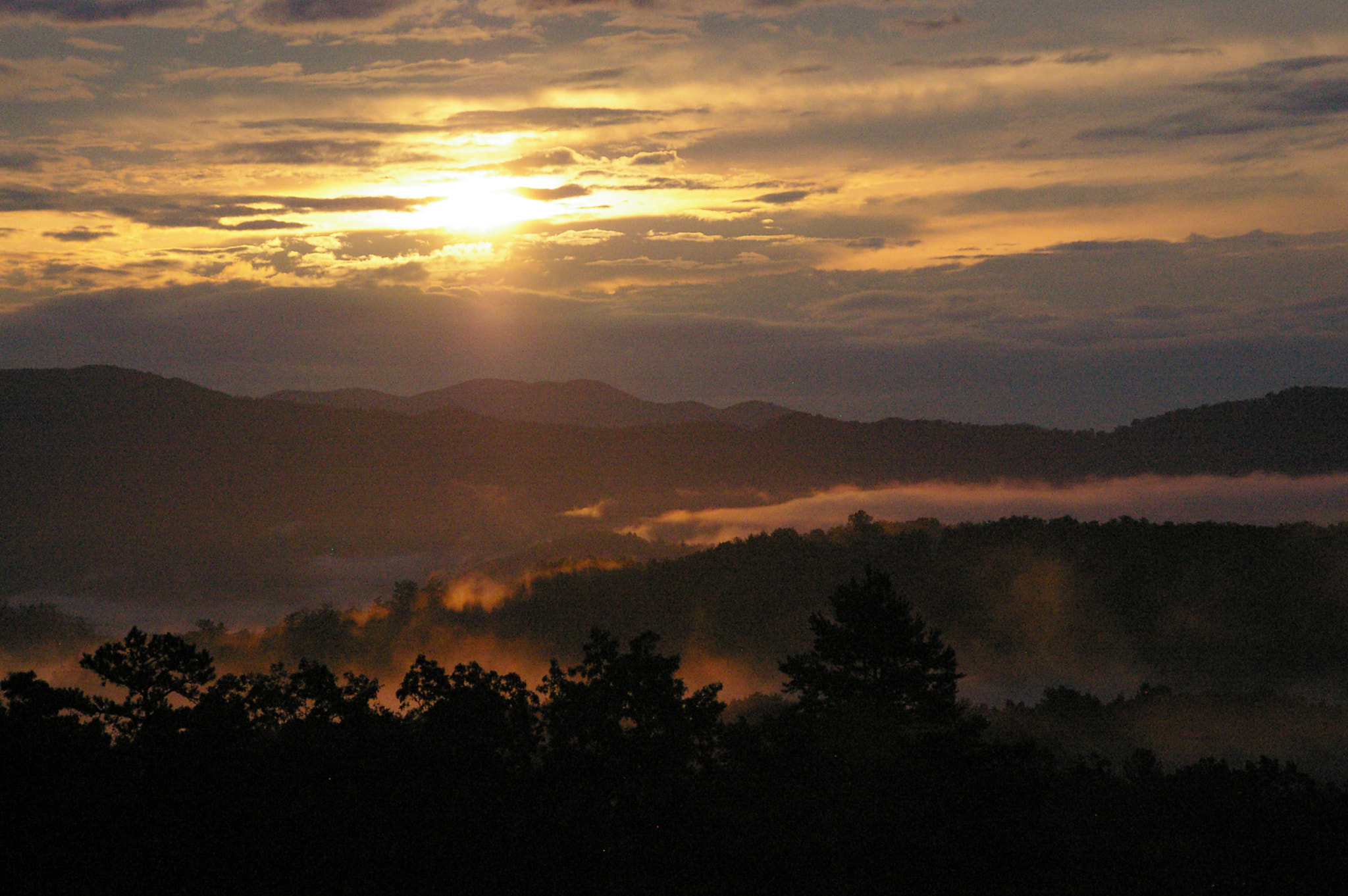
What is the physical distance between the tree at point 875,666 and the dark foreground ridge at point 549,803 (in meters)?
8.27

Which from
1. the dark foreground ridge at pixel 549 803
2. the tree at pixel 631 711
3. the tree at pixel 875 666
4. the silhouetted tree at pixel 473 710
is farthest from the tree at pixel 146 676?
the tree at pixel 875 666

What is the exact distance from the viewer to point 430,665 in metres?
39.0

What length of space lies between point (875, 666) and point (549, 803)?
25679 millimetres

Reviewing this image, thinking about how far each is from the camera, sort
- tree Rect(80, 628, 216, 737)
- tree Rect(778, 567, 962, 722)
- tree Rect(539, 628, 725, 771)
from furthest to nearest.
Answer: tree Rect(778, 567, 962, 722) < tree Rect(539, 628, 725, 771) < tree Rect(80, 628, 216, 737)

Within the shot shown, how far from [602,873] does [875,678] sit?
2813cm

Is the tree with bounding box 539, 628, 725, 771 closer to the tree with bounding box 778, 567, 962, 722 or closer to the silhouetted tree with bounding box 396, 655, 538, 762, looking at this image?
the silhouetted tree with bounding box 396, 655, 538, 762

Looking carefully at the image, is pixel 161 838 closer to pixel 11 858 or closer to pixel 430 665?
pixel 11 858

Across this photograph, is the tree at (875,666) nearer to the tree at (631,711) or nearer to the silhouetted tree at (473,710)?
the tree at (631,711)

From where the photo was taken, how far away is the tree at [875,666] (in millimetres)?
53250

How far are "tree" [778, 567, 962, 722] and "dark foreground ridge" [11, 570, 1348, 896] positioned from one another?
8.27m

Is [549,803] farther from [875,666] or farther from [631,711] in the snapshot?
[875,666]

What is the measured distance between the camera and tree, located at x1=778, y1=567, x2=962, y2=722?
53.2 metres

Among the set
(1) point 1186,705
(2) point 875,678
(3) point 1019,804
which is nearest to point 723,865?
(3) point 1019,804

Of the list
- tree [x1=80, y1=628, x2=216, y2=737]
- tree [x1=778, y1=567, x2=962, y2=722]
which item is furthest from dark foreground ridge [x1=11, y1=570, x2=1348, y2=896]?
tree [x1=778, y1=567, x2=962, y2=722]
